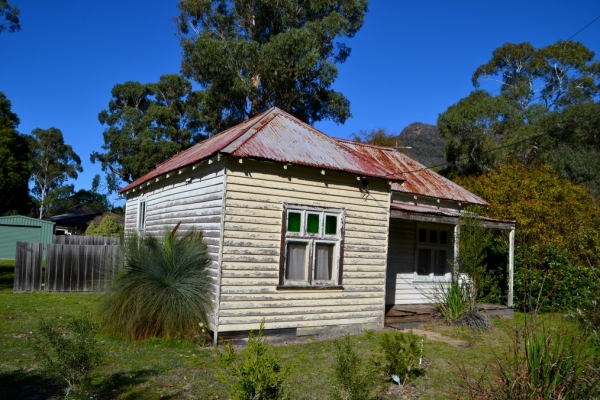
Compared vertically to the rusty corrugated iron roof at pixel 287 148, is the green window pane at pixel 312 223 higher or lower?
lower

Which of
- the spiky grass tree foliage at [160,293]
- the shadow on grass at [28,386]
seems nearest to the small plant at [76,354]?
the shadow on grass at [28,386]

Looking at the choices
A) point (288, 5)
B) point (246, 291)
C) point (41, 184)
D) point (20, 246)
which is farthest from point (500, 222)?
point (41, 184)

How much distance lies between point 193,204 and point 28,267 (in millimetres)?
8216

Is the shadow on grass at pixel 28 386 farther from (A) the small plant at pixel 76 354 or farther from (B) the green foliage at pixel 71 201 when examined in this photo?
(B) the green foliage at pixel 71 201

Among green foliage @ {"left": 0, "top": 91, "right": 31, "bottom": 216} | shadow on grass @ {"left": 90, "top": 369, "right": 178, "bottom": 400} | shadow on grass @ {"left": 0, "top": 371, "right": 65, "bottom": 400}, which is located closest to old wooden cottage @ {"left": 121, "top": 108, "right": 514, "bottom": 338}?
shadow on grass @ {"left": 90, "top": 369, "right": 178, "bottom": 400}

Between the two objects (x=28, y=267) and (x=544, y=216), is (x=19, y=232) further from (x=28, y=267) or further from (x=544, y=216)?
(x=544, y=216)

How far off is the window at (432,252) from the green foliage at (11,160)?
28754 mm

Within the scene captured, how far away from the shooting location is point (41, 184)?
5294 centimetres

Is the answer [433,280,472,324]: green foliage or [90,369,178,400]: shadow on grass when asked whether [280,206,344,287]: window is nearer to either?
[433,280,472,324]: green foliage

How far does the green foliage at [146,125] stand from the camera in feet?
111

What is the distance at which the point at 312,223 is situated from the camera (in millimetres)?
9570

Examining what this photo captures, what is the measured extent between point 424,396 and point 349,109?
22.2m

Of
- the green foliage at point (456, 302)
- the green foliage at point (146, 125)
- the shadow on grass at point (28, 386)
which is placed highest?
the green foliage at point (146, 125)

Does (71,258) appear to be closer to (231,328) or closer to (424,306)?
(231,328)
